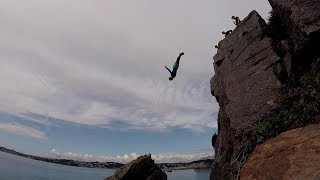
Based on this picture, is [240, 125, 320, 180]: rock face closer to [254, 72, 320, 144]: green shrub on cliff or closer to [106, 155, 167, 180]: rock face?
[254, 72, 320, 144]: green shrub on cliff

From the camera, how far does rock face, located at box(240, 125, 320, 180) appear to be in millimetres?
13500

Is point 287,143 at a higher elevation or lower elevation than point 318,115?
lower

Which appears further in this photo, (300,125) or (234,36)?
(234,36)

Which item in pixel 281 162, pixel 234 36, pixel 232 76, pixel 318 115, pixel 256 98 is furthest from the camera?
pixel 234 36

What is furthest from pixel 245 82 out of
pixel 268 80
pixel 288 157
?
pixel 288 157

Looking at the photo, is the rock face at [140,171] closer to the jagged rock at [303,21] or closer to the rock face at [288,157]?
the jagged rock at [303,21]

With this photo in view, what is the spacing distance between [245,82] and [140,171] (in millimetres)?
22749

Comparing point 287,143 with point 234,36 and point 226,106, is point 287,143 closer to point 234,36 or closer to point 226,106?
point 226,106

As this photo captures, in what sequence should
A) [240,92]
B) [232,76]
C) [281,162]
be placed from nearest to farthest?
[281,162] → [240,92] → [232,76]

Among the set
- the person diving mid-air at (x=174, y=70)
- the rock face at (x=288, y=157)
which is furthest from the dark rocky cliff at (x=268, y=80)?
the person diving mid-air at (x=174, y=70)

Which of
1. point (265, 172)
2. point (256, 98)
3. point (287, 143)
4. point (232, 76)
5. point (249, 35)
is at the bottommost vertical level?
point (265, 172)

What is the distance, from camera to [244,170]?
54.5 ft

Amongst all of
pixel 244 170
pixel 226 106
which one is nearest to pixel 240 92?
pixel 226 106

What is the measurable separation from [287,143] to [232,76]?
29.4 ft
